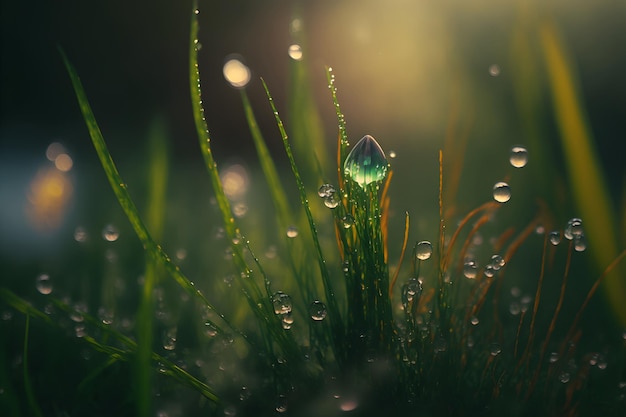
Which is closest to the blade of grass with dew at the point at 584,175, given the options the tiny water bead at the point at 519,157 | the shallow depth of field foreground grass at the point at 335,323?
the shallow depth of field foreground grass at the point at 335,323

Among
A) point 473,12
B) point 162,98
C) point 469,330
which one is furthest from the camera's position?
point 162,98

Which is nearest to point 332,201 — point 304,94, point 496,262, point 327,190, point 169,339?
point 327,190

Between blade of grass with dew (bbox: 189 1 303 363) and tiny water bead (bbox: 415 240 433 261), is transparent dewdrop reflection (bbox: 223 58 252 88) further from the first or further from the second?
tiny water bead (bbox: 415 240 433 261)

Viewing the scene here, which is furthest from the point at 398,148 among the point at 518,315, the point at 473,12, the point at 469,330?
the point at 469,330

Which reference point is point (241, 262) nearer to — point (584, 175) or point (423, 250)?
point (423, 250)

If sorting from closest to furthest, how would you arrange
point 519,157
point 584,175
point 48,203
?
point 519,157, point 584,175, point 48,203

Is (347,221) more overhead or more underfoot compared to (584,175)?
more underfoot

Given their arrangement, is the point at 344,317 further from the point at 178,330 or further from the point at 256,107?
Result: the point at 256,107
